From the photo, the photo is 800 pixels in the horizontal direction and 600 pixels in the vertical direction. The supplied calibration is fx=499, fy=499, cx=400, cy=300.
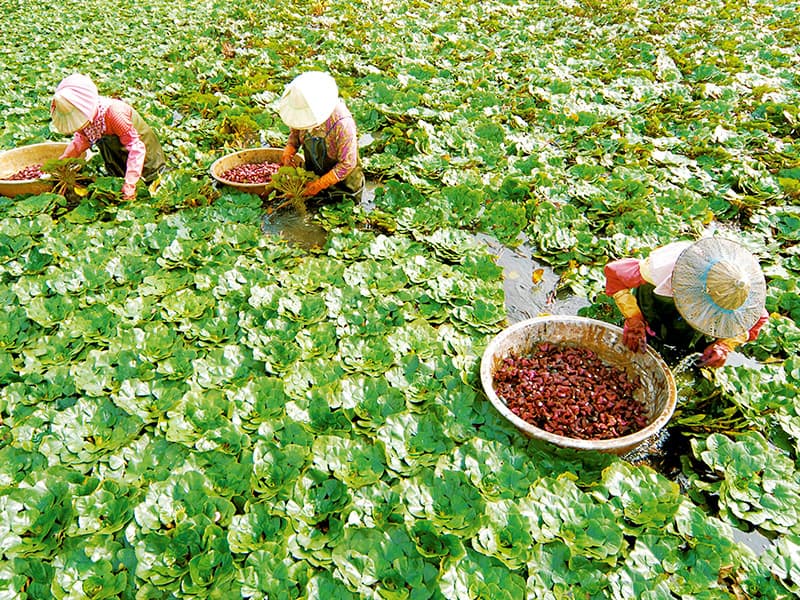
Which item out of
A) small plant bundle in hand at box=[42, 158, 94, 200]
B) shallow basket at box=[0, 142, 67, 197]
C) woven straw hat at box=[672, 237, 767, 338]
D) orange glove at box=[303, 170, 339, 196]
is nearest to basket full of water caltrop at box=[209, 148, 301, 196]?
orange glove at box=[303, 170, 339, 196]

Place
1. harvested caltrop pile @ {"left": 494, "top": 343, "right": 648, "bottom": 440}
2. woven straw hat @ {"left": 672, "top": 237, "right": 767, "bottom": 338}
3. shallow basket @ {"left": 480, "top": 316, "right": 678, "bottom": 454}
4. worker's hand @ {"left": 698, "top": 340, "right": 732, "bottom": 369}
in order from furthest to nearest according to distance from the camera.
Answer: worker's hand @ {"left": 698, "top": 340, "right": 732, "bottom": 369} < harvested caltrop pile @ {"left": 494, "top": 343, "right": 648, "bottom": 440} < shallow basket @ {"left": 480, "top": 316, "right": 678, "bottom": 454} < woven straw hat @ {"left": 672, "top": 237, "right": 767, "bottom": 338}

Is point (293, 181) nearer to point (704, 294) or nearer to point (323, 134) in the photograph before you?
point (323, 134)

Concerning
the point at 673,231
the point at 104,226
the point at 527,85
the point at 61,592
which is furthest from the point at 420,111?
the point at 61,592

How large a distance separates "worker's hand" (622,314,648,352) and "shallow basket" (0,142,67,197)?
542cm

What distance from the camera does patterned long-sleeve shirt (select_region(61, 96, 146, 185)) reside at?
4652 millimetres

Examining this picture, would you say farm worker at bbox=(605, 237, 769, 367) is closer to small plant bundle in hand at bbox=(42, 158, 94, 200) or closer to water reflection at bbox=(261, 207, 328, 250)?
water reflection at bbox=(261, 207, 328, 250)

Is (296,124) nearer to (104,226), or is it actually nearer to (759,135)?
(104,226)

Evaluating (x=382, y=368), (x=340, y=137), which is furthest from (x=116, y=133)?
(x=382, y=368)

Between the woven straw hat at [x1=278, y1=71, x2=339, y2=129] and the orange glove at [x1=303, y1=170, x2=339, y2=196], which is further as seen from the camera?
the orange glove at [x1=303, y1=170, x2=339, y2=196]

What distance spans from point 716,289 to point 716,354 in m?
0.77

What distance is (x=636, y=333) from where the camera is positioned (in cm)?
296

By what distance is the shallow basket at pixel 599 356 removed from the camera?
256 centimetres

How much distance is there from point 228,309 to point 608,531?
2.87 meters

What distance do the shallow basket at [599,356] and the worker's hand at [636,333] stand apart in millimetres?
46
